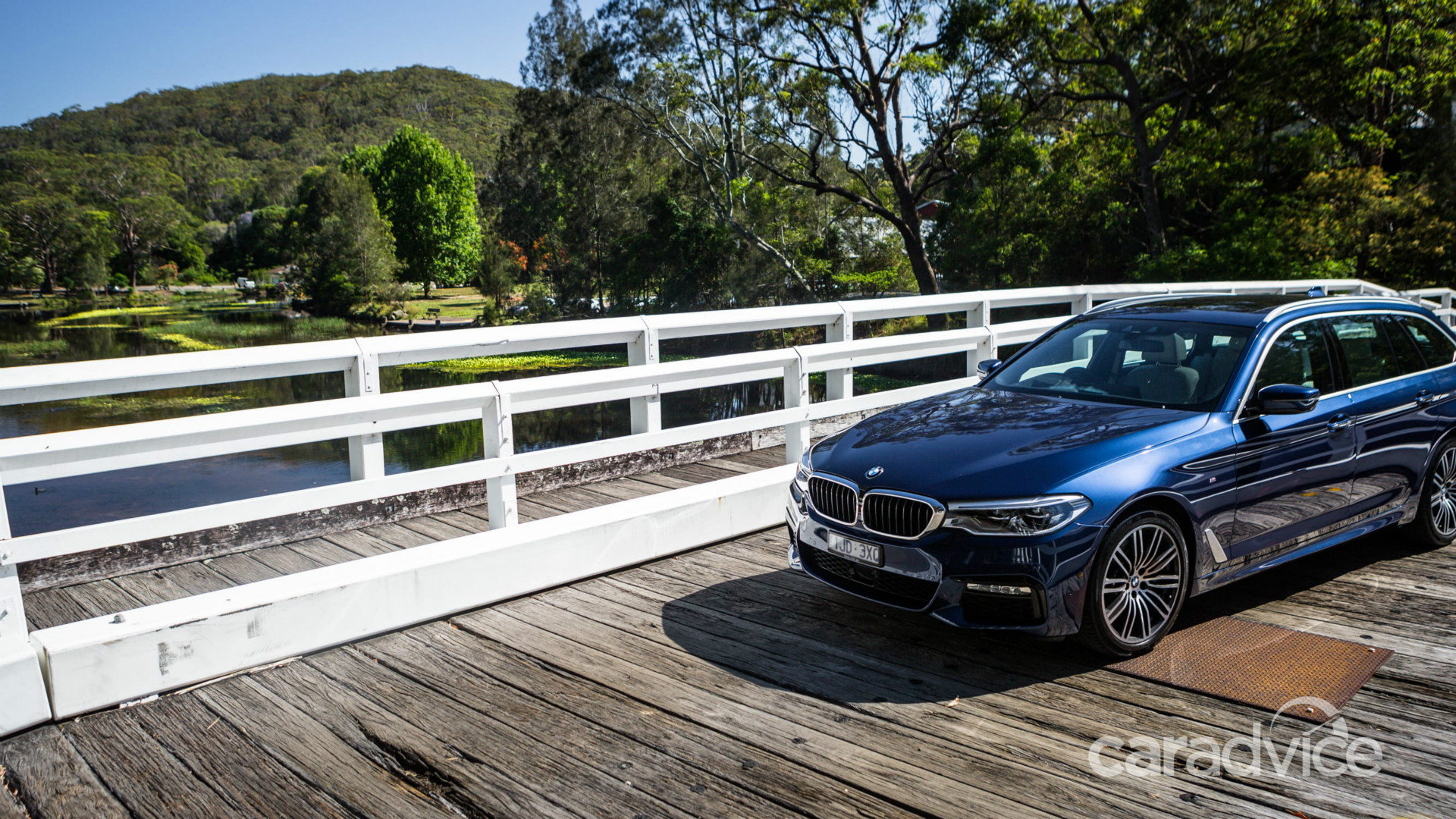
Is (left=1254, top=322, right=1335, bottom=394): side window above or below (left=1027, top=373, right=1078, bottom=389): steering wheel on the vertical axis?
above

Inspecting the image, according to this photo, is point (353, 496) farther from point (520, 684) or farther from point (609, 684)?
point (609, 684)

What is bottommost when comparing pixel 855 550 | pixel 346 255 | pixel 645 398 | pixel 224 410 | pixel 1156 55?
pixel 224 410

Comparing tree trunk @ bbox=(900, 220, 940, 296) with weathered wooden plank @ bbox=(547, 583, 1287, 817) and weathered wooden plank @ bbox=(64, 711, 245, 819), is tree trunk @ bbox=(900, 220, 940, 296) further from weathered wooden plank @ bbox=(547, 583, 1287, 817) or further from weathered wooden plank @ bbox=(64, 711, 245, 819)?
weathered wooden plank @ bbox=(64, 711, 245, 819)

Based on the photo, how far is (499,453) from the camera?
5.34m

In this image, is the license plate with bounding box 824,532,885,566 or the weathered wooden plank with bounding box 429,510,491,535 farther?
the weathered wooden plank with bounding box 429,510,491,535

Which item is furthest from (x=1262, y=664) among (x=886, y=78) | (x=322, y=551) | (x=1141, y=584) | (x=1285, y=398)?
(x=886, y=78)

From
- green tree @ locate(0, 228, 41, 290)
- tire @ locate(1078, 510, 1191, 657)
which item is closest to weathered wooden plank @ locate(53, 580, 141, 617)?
tire @ locate(1078, 510, 1191, 657)

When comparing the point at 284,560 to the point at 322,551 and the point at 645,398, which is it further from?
the point at 645,398

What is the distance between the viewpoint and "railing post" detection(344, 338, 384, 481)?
17.5 feet

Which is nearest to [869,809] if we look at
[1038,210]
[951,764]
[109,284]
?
[951,764]

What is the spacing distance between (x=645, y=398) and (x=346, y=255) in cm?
8283

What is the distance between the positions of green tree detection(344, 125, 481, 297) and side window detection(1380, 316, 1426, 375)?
108842 millimetres

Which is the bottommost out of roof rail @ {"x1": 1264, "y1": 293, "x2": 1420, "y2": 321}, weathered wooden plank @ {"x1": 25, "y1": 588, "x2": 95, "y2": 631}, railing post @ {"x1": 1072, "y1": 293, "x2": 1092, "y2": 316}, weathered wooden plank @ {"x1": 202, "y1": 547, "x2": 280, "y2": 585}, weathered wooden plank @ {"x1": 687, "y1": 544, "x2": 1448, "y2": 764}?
weathered wooden plank @ {"x1": 687, "y1": 544, "x2": 1448, "y2": 764}

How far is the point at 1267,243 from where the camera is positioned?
28.2 m
